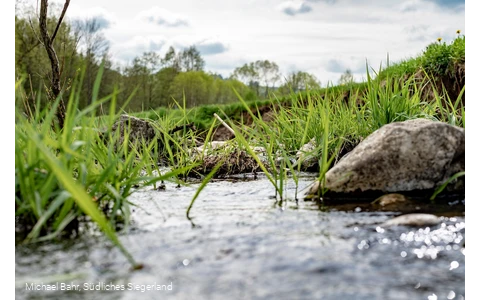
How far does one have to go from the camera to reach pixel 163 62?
1612 inches

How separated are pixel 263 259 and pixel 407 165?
5.71 feet

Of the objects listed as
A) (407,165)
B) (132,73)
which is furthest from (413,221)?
(132,73)

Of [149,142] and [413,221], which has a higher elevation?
[149,142]

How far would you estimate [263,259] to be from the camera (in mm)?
1918

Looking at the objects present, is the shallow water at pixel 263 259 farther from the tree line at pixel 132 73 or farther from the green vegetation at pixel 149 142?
the tree line at pixel 132 73

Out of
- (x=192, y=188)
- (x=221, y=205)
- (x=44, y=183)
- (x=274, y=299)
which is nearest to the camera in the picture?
(x=274, y=299)

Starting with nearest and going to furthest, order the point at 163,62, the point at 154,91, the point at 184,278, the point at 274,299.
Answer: the point at 274,299, the point at 184,278, the point at 154,91, the point at 163,62

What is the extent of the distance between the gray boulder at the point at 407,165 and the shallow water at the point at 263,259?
20.2 inches

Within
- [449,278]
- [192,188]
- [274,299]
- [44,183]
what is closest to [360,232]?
[449,278]

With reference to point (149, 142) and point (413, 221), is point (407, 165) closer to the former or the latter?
point (413, 221)

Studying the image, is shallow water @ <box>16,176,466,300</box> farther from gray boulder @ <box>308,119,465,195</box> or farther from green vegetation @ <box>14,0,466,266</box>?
gray boulder @ <box>308,119,465,195</box>

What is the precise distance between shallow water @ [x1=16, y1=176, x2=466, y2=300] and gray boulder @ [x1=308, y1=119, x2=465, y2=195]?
51 centimetres
